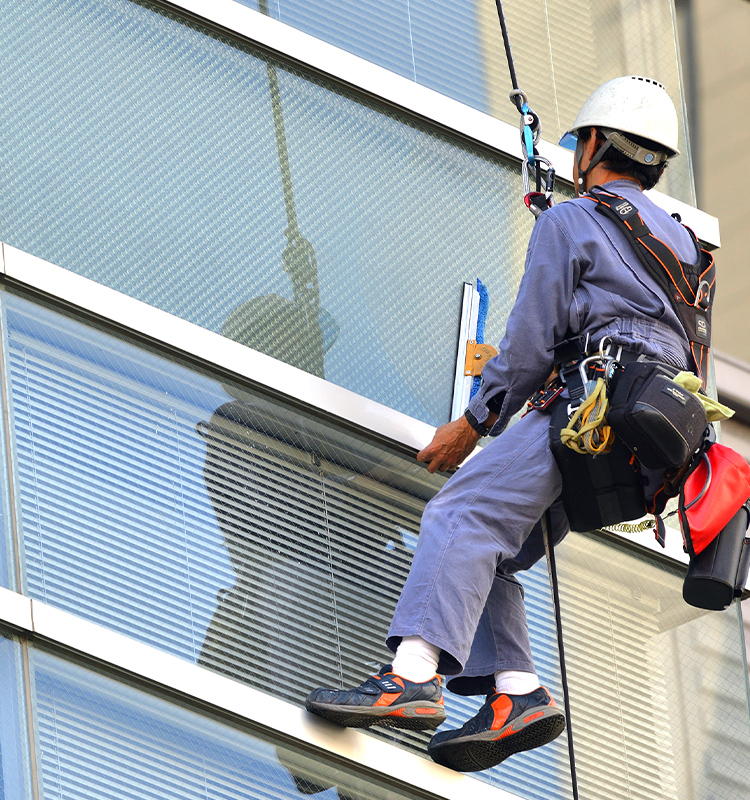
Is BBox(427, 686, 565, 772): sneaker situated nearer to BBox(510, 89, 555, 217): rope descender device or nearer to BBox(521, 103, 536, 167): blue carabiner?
BBox(510, 89, 555, 217): rope descender device

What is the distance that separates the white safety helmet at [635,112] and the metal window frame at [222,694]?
5.93 feet

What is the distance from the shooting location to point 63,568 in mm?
4543

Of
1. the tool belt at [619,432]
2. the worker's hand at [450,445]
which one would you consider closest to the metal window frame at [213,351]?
the worker's hand at [450,445]

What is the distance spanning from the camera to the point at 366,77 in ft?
18.9

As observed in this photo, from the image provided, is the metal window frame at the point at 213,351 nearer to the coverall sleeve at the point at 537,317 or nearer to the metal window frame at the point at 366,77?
the coverall sleeve at the point at 537,317

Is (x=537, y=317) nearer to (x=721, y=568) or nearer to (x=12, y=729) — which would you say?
(x=721, y=568)

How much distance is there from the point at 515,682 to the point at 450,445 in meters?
0.68

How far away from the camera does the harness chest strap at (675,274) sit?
499cm

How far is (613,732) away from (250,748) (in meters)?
1.35

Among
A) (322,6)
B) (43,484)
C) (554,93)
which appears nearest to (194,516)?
(43,484)

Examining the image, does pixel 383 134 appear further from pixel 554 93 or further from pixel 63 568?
Answer: pixel 63 568

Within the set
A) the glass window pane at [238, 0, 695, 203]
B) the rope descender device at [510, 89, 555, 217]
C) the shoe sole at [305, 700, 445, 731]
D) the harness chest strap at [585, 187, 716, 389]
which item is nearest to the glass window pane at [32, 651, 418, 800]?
the shoe sole at [305, 700, 445, 731]

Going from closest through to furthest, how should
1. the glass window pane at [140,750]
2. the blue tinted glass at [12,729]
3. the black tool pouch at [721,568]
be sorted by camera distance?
the blue tinted glass at [12,729] → the glass window pane at [140,750] → the black tool pouch at [721,568]

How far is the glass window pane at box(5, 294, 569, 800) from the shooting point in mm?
4617
